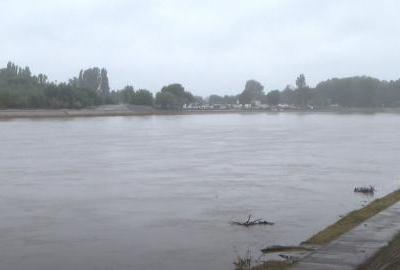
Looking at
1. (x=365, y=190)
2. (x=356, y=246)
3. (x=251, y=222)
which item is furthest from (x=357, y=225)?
(x=365, y=190)

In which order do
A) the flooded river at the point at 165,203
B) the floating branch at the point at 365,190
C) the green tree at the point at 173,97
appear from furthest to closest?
the green tree at the point at 173,97 → the floating branch at the point at 365,190 → the flooded river at the point at 165,203

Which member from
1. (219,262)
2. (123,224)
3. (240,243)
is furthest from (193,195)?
(219,262)

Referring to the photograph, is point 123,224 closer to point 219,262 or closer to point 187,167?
point 219,262

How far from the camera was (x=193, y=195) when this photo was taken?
18.5 meters

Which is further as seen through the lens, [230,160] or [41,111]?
[41,111]

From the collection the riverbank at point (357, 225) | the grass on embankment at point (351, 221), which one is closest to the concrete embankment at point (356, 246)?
the riverbank at point (357, 225)

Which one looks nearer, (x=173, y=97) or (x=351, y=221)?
(x=351, y=221)

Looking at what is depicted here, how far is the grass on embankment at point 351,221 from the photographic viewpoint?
12047 mm

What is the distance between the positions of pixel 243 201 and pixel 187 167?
9612 mm

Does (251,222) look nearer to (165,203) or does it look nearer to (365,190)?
(165,203)

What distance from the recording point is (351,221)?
13703 millimetres

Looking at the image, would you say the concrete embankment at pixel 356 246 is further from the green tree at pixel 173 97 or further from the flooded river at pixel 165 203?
the green tree at pixel 173 97

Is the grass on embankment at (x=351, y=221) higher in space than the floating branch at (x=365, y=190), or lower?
higher

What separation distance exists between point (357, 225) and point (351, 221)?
3.55 ft
